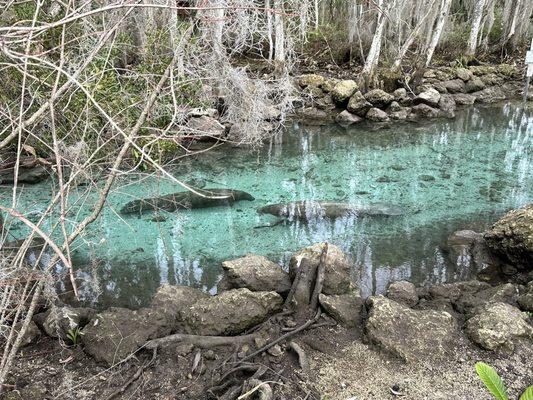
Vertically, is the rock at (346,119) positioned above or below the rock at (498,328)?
below

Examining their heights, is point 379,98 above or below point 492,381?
below

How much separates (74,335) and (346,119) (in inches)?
490

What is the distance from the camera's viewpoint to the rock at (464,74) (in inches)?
759

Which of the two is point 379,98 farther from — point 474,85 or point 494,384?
point 494,384

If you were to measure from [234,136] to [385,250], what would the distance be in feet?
20.5

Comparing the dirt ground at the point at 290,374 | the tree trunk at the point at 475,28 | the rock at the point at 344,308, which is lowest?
the dirt ground at the point at 290,374

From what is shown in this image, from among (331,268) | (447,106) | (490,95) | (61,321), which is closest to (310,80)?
(447,106)

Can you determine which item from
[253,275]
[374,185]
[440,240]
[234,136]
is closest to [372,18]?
[234,136]

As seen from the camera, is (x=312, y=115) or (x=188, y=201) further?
(x=312, y=115)

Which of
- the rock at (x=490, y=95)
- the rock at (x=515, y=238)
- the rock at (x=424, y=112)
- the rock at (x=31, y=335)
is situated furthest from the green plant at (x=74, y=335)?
the rock at (x=490, y=95)

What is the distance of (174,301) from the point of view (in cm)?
489

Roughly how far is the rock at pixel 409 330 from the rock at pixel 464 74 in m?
17.4

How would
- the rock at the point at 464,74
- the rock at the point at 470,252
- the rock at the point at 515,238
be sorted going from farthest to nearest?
1. the rock at the point at 464,74
2. the rock at the point at 470,252
3. the rock at the point at 515,238

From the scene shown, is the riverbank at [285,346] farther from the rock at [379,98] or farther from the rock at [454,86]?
the rock at [454,86]
